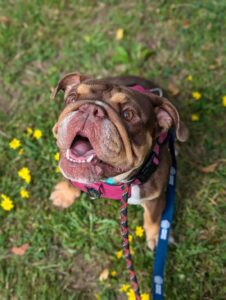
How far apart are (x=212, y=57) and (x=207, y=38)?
0.24 meters

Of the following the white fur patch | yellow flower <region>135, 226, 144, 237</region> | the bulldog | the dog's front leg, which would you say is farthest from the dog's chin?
yellow flower <region>135, 226, 144, 237</region>

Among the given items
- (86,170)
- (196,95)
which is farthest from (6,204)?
(196,95)

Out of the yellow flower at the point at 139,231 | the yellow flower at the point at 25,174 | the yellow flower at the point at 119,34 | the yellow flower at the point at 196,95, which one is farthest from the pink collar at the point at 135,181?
the yellow flower at the point at 119,34

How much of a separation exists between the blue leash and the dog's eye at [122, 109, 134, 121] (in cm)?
83

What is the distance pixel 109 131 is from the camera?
2391 mm

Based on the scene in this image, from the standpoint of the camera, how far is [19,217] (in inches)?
147

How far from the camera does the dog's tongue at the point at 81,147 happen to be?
2.52m

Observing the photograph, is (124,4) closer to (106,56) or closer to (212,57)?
(106,56)

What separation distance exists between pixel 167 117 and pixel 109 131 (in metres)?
0.64

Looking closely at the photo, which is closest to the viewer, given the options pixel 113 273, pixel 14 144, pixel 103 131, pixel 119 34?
pixel 103 131

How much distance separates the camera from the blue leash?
3.13 metres

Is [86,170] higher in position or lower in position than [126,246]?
higher

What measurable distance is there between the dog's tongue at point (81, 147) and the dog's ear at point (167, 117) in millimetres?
611

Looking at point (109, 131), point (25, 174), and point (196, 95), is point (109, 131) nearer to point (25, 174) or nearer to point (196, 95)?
point (25, 174)
